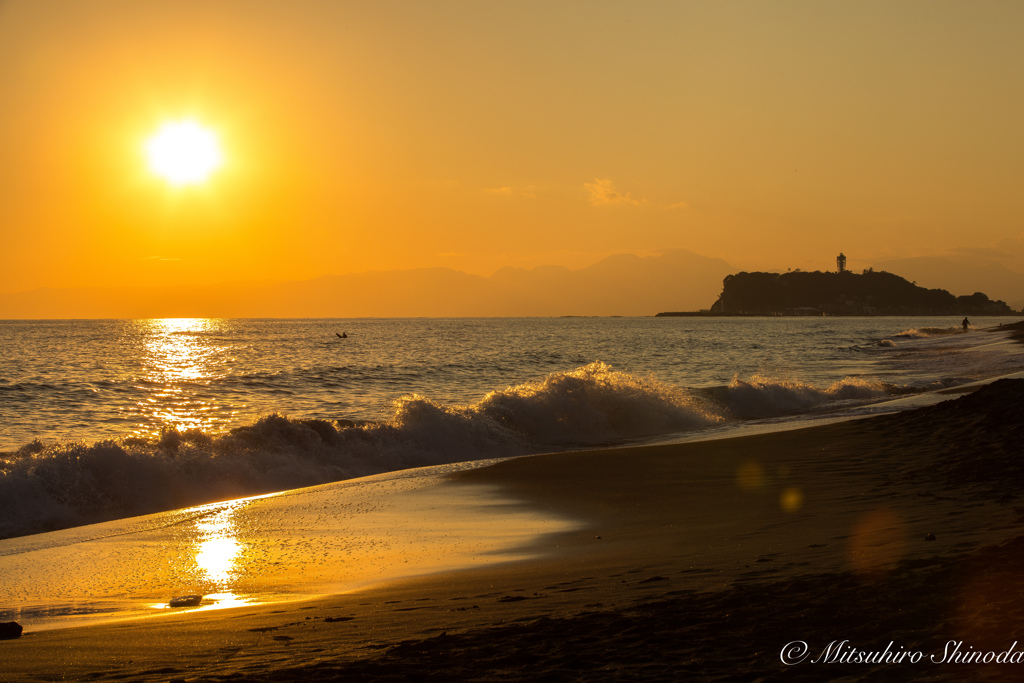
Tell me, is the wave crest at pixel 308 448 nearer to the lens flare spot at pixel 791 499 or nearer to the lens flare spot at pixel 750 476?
the lens flare spot at pixel 750 476

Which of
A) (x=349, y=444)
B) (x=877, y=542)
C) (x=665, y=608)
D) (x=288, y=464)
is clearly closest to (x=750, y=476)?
(x=877, y=542)

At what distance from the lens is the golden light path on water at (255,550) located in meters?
6.97

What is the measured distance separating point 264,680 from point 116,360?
188 ft

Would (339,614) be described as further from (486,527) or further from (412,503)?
(412,503)

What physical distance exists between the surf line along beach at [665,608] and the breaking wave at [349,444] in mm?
7605

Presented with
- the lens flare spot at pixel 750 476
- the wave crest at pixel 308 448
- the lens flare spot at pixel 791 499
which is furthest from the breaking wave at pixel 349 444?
the lens flare spot at pixel 791 499

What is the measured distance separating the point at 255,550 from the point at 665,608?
5431 millimetres

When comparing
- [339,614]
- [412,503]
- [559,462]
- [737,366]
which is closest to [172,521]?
[412,503]

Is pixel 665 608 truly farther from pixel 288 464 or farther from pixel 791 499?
pixel 288 464

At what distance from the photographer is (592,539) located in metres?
8.49

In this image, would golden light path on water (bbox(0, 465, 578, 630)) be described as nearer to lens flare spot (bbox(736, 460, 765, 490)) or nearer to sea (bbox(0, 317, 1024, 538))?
sea (bbox(0, 317, 1024, 538))

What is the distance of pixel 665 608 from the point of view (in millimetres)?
5234

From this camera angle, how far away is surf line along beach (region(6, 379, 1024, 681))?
4.36 metres

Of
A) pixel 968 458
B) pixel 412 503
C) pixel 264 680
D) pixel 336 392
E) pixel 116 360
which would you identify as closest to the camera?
pixel 264 680
